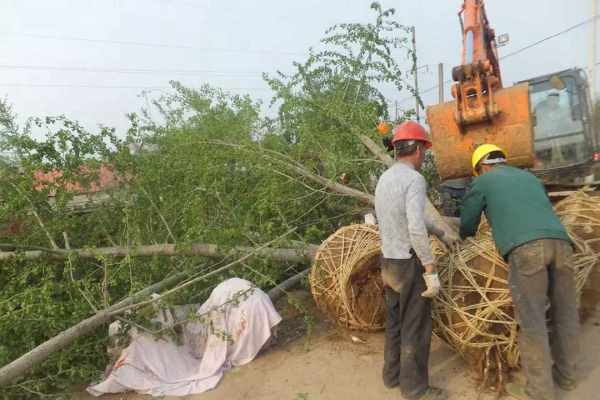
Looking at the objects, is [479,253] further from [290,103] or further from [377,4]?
[377,4]

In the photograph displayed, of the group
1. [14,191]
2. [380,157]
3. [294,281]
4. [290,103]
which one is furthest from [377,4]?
[14,191]

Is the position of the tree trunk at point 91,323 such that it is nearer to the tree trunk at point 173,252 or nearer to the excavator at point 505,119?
the tree trunk at point 173,252

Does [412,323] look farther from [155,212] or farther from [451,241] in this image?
[155,212]

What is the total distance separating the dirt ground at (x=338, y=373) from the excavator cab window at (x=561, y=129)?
12.2 ft

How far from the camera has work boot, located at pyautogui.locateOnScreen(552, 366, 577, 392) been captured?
2.96 m

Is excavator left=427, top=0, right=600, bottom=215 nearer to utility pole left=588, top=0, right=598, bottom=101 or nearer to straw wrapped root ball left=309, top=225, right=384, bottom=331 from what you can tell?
straw wrapped root ball left=309, top=225, right=384, bottom=331

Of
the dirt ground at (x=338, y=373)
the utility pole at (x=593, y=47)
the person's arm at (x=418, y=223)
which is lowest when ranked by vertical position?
the dirt ground at (x=338, y=373)

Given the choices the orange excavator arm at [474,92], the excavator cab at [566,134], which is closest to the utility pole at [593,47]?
the excavator cab at [566,134]

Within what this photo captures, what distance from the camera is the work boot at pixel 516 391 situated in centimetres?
293

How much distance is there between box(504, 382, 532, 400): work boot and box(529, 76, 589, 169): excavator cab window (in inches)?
182

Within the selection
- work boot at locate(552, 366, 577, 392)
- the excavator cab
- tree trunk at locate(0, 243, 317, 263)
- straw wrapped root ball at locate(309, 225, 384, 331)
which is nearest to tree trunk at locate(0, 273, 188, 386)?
tree trunk at locate(0, 243, 317, 263)

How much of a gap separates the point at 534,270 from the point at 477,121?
2.36 meters

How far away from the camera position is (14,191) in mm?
4473

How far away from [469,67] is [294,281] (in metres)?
3.22
